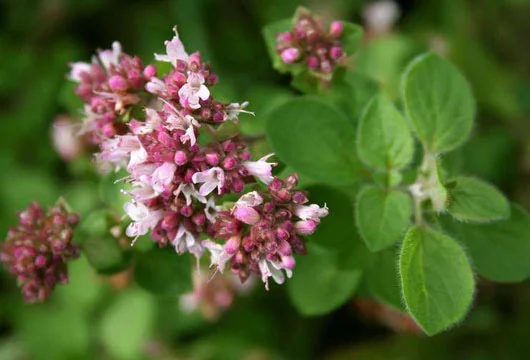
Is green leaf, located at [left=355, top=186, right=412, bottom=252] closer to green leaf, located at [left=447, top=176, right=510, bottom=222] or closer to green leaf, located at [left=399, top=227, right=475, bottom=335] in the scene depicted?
green leaf, located at [left=399, top=227, right=475, bottom=335]

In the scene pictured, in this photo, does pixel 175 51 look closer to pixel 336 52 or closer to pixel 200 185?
pixel 200 185

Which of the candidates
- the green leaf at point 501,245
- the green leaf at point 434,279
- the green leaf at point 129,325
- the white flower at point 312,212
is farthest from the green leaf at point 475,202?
the green leaf at point 129,325

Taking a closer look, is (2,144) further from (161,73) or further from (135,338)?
(161,73)

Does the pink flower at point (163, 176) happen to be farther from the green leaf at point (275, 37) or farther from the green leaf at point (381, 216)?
the green leaf at point (275, 37)

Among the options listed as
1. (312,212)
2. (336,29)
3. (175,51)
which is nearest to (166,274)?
(312,212)

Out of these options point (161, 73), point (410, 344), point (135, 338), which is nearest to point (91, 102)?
point (161, 73)

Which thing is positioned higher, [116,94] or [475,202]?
[116,94]
